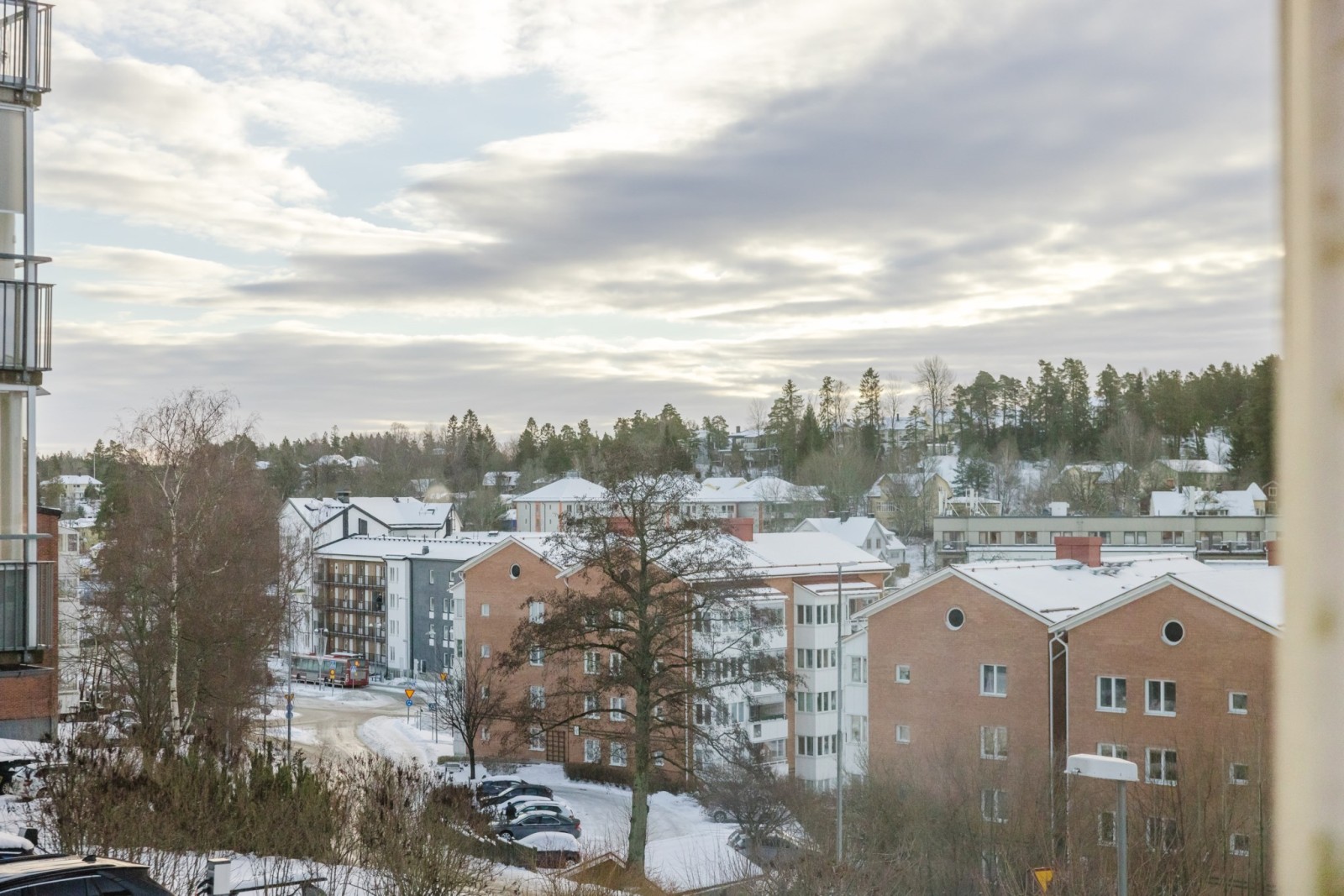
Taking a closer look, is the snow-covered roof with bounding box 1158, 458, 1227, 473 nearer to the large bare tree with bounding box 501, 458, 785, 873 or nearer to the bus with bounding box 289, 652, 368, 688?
the large bare tree with bounding box 501, 458, 785, 873

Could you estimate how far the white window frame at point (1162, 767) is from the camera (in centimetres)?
2269

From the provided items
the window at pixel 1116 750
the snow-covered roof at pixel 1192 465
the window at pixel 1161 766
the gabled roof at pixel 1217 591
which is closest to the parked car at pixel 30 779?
the window at pixel 1161 766

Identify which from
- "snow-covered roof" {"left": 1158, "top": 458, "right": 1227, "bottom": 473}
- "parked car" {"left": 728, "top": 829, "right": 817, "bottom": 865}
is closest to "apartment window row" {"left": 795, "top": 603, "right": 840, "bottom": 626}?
"parked car" {"left": 728, "top": 829, "right": 817, "bottom": 865}

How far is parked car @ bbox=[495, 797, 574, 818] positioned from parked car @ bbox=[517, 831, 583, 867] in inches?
143

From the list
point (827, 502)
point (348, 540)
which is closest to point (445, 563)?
point (348, 540)

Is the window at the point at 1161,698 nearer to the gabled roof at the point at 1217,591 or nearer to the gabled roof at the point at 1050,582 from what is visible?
the gabled roof at the point at 1217,591

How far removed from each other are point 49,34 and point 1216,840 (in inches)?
758

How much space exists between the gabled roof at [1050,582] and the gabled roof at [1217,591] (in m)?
0.39

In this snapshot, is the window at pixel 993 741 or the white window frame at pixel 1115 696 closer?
the white window frame at pixel 1115 696

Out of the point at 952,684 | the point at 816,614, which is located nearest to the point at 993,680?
the point at 952,684

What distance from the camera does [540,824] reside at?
29.0 metres

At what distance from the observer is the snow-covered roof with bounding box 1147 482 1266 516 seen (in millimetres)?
56000

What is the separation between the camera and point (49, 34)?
421 inches

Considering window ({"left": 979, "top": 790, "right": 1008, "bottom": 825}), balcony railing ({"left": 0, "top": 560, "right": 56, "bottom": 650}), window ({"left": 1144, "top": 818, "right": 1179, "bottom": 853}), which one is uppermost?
balcony railing ({"left": 0, "top": 560, "right": 56, "bottom": 650})
